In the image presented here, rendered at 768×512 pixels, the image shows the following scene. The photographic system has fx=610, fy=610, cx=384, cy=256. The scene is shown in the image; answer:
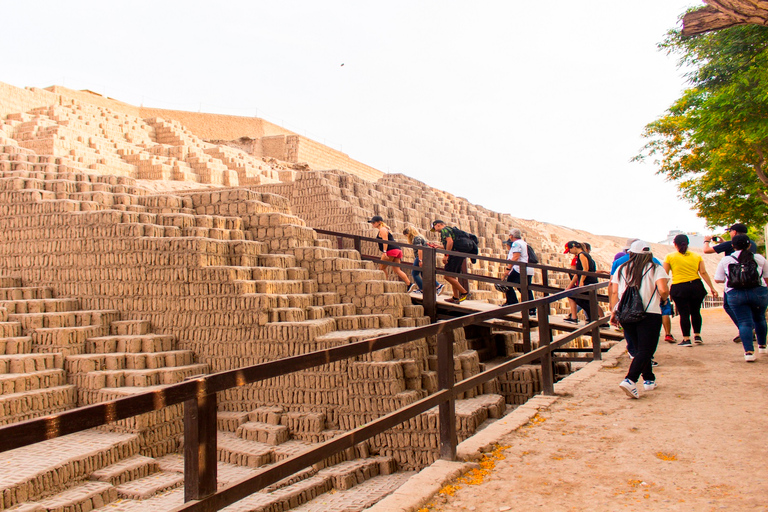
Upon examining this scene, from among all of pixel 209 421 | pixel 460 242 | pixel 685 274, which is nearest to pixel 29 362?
pixel 209 421

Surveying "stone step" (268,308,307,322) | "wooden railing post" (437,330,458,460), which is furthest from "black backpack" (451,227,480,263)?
"wooden railing post" (437,330,458,460)

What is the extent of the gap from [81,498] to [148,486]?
54cm

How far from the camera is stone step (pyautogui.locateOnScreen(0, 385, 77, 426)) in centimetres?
563

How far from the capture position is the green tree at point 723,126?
9.28 meters

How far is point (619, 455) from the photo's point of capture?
3418 millimetres

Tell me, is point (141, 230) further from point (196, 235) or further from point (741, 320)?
point (741, 320)

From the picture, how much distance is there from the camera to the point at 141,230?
754 centimetres

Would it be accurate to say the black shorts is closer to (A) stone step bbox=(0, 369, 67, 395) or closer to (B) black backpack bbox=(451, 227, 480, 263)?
(B) black backpack bbox=(451, 227, 480, 263)

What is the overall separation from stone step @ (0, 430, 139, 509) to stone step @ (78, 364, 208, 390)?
578 mm

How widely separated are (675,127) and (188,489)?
2053 cm

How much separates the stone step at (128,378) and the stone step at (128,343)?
1.41 feet

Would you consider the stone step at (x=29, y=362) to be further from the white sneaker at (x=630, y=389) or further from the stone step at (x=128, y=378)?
the white sneaker at (x=630, y=389)

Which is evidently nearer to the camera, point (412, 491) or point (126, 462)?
point (412, 491)

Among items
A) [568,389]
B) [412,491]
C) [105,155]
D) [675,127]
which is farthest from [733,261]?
[105,155]
